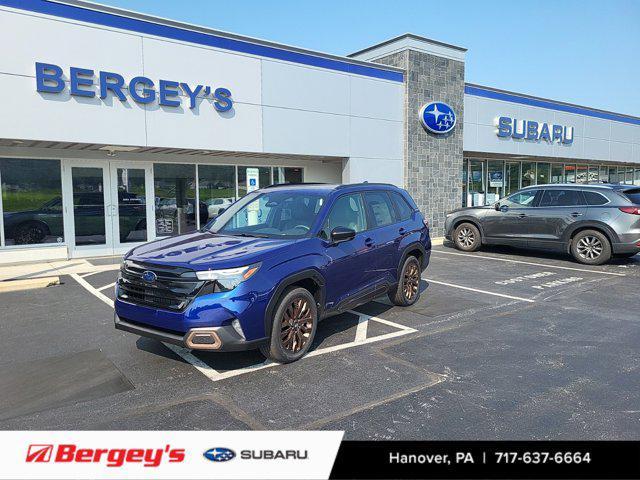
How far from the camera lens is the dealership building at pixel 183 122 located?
1028 centimetres

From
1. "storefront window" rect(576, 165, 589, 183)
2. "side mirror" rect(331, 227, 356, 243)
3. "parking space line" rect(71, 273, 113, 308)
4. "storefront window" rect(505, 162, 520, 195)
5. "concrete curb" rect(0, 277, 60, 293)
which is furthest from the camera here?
"storefront window" rect(576, 165, 589, 183)

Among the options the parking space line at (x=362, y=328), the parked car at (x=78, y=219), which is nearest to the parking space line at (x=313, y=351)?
the parking space line at (x=362, y=328)

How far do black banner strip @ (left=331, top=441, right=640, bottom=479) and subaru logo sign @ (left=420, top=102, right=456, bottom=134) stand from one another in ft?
46.5

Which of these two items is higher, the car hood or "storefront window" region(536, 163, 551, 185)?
"storefront window" region(536, 163, 551, 185)

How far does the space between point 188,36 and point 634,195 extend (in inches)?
431

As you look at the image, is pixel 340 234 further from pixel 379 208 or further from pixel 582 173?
pixel 582 173

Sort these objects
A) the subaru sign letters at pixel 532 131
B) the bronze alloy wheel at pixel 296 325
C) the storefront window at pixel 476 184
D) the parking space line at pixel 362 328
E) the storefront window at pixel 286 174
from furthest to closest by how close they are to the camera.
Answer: the storefront window at pixel 476 184
the subaru sign letters at pixel 532 131
the storefront window at pixel 286 174
the parking space line at pixel 362 328
the bronze alloy wheel at pixel 296 325

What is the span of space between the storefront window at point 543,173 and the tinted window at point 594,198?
544 inches

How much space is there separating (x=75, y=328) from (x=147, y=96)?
22.1 feet

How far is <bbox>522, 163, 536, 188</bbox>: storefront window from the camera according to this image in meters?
23.6

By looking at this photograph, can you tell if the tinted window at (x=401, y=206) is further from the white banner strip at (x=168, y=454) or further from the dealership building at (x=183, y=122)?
the dealership building at (x=183, y=122)

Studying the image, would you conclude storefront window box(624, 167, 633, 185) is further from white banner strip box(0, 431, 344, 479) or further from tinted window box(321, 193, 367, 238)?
white banner strip box(0, 431, 344, 479)

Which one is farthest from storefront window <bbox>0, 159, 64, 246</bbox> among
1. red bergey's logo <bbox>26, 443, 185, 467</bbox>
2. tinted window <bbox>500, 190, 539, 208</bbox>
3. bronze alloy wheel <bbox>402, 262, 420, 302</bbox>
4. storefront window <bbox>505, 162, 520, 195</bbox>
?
storefront window <bbox>505, 162, 520, 195</bbox>

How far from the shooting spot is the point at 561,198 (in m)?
11.7
